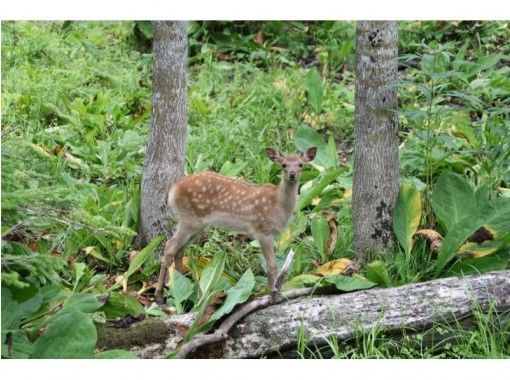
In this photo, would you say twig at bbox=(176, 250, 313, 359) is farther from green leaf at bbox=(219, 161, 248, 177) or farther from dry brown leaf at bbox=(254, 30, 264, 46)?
dry brown leaf at bbox=(254, 30, 264, 46)

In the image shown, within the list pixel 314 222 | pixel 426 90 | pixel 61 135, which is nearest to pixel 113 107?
pixel 61 135

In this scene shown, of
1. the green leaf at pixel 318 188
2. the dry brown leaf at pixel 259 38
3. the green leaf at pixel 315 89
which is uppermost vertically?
the dry brown leaf at pixel 259 38

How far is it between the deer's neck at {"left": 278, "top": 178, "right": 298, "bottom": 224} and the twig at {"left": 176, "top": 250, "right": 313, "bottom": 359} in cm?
105

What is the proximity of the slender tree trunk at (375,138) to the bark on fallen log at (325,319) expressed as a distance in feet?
3.71

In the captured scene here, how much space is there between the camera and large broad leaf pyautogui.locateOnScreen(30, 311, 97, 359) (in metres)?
6.54

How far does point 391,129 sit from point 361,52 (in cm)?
65

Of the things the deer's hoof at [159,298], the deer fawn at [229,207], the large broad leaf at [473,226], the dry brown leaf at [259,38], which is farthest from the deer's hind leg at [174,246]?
the dry brown leaf at [259,38]

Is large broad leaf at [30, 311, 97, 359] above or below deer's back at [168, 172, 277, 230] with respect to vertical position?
below

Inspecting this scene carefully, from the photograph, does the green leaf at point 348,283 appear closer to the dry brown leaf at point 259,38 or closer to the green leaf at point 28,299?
the green leaf at point 28,299

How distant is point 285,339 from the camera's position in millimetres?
7191

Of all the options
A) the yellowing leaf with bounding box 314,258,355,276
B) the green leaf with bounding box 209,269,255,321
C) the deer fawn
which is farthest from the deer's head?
the green leaf with bounding box 209,269,255,321

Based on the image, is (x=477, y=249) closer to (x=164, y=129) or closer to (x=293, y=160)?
(x=293, y=160)

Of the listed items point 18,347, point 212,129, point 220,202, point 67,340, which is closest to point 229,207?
point 220,202

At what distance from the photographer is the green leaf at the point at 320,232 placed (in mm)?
8836
